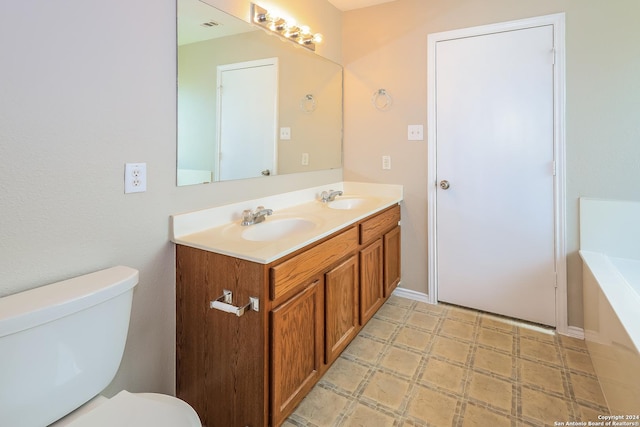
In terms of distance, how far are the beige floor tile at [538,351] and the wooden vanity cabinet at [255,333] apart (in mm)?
1177

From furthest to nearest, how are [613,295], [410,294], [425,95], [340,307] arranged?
1. [410,294]
2. [425,95]
3. [340,307]
4. [613,295]

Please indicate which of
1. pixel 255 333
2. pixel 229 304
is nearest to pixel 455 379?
pixel 255 333

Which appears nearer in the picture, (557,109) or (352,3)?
(557,109)

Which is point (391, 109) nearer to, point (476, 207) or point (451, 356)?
point (476, 207)

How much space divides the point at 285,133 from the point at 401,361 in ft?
5.10

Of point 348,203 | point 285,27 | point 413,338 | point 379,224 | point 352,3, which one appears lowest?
point 413,338

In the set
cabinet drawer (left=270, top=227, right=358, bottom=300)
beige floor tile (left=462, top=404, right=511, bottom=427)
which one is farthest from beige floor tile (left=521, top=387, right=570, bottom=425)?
cabinet drawer (left=270, top=227, right=358, bottom=300)

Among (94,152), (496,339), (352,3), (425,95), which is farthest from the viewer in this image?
(352,3)

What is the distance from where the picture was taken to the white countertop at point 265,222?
1328 mm

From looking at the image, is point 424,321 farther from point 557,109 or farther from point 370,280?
point 557,109

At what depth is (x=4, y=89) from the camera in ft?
3.19

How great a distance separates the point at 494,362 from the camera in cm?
192

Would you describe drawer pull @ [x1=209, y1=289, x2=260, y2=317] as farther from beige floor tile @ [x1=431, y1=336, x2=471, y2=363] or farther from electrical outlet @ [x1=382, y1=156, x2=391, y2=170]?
electrical outlet @ [x1=382, y1=156, x2=391, y2=170]

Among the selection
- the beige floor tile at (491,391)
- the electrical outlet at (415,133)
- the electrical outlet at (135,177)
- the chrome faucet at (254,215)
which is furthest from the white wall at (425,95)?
the electrical outlet at (135,177)
